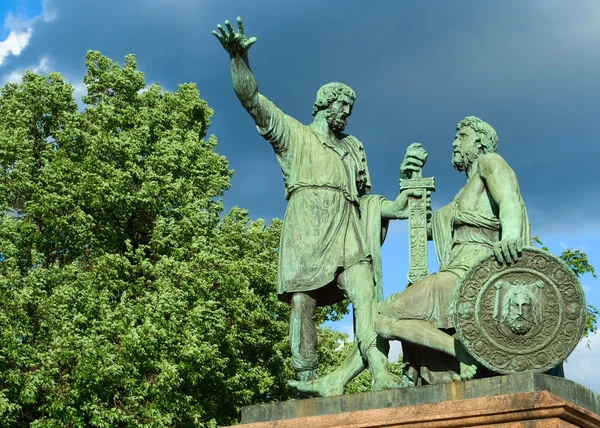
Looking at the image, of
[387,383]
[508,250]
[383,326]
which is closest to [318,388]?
[387,383]

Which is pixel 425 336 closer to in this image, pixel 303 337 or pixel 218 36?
pixel 303 337

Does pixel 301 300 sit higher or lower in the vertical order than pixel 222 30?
lower

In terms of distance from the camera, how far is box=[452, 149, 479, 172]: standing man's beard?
962 centimetres

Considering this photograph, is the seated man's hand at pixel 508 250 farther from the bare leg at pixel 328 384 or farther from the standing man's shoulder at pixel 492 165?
the bare leg at pixel 328 384

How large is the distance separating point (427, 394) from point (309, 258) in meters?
1.93

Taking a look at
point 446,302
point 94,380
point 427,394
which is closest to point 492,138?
point 446,302

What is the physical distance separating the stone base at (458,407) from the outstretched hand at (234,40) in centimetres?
320

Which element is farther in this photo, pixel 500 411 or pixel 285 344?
pixel 285 344

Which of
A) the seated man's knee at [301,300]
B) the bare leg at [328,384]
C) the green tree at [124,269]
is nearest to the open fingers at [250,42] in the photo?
the seated man's knee at [301,300]

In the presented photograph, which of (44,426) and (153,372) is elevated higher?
(153,372)

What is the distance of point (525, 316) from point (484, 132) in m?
2.07

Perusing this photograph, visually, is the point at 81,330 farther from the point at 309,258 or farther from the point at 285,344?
the point at 309,258

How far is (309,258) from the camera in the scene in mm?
9719

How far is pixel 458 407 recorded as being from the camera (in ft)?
26.3
